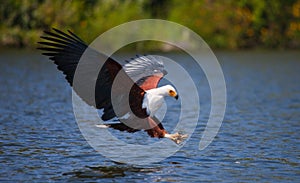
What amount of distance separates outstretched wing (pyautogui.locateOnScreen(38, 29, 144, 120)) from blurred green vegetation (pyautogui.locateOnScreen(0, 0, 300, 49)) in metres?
31.2

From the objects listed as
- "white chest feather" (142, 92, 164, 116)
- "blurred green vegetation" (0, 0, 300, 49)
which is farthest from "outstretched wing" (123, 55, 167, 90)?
"blurred green vegetation" (0, 0, 300, 49)

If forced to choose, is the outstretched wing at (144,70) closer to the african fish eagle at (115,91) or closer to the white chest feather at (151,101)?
the african fish eagle at (115,91)

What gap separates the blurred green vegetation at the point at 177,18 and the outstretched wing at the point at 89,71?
102ft

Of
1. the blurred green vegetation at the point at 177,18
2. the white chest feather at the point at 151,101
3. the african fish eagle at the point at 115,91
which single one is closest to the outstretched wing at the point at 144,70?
the african fish eagle at the point at 115,91

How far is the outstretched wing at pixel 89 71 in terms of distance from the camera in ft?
34.7

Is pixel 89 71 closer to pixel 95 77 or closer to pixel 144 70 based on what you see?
pixel 95 77

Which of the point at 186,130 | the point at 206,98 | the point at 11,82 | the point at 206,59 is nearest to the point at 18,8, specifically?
the point at 206,59

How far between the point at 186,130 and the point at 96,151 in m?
3.10

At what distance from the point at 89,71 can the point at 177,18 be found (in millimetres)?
34689

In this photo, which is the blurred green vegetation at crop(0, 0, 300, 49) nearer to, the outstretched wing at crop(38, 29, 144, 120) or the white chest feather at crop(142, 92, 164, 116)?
the outstretched wing at crop(38, 29, 144, 120)

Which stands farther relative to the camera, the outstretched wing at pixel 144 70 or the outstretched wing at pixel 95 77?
the outstretched wing at pixel 144 70

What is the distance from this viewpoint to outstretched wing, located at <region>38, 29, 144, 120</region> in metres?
10.6

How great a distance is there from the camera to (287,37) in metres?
45.9

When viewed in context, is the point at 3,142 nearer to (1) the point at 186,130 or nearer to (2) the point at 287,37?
(1) the point at 186,130
